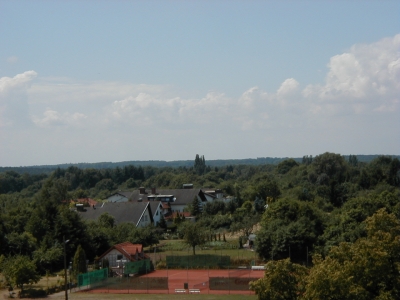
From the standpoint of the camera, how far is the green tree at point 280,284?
2248 cm

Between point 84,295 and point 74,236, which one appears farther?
point 74,236

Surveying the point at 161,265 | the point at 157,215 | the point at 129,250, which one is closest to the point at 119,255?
the point at 129,250

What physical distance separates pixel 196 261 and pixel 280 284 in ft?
69.4

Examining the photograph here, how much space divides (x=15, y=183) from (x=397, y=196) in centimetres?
11318

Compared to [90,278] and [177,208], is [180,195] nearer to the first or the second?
[177,208]

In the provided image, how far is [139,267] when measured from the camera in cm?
4116

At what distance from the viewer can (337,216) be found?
45000 millimetres

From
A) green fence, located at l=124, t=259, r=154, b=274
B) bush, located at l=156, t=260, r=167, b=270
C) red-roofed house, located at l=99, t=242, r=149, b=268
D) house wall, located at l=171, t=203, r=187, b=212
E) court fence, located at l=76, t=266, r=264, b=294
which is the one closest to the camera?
court fence, located at l=76, t=266, r=264, b=294

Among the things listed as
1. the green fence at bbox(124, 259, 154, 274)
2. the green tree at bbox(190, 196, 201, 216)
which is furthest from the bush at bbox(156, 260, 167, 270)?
the green tree at bbox(190, 196, 201, 216)

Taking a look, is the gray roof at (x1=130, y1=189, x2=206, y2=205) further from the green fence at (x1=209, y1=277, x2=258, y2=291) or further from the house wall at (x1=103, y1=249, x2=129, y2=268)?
the green fence at (x1=209, y1=277, x2=258, y2=291)

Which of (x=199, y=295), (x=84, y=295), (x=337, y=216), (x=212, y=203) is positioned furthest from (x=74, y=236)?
(x=212, y=203)

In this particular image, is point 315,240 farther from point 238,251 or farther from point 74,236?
point 74,236

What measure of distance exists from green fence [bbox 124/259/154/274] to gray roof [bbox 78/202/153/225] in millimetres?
15704

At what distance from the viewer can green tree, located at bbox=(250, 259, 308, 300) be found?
2248 centimetres
